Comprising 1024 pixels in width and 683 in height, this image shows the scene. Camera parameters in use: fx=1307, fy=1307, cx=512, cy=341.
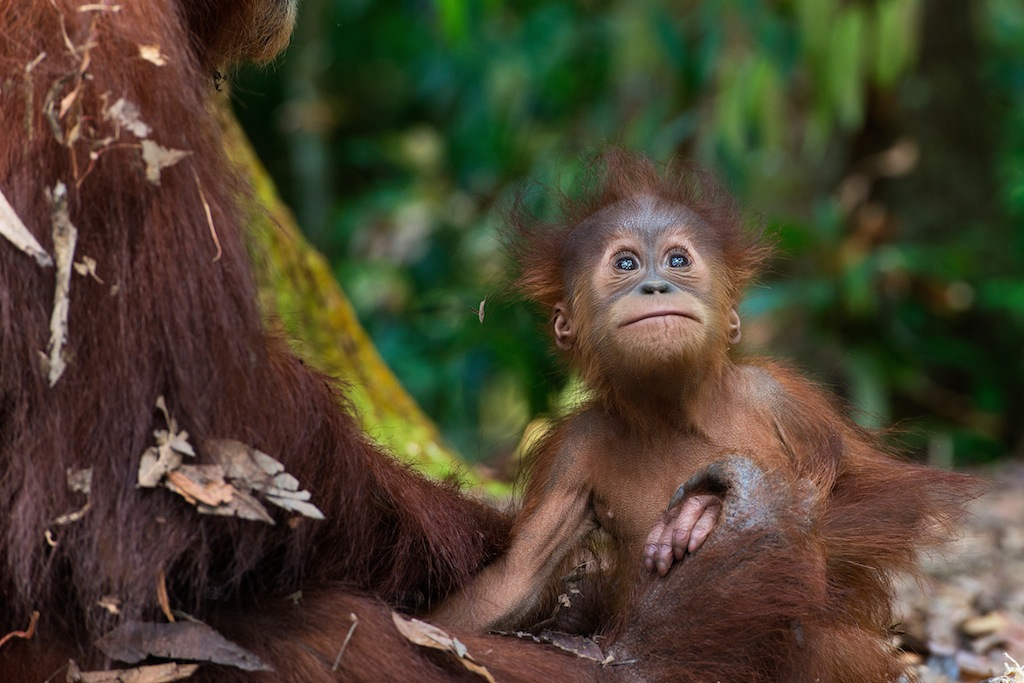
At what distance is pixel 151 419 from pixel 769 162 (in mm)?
8317

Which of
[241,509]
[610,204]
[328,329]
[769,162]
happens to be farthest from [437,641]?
[769,162]

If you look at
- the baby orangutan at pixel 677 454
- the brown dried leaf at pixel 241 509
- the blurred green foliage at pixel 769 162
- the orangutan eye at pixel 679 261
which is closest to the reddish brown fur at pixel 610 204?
the baby orangutan at pixel 677 454

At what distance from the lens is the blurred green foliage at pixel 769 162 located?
800cm

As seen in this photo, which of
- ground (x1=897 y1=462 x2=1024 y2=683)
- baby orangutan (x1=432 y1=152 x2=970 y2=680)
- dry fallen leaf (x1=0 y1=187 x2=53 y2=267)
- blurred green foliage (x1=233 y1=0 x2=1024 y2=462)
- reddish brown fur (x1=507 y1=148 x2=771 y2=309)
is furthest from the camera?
blurred green foliage (x1=233 y1=0 x2=1024 y2=462)

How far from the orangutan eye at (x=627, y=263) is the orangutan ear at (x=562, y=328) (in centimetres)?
26

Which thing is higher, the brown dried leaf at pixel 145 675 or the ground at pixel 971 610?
the ground at pixel 971 610

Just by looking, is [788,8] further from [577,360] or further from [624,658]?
[624,658]

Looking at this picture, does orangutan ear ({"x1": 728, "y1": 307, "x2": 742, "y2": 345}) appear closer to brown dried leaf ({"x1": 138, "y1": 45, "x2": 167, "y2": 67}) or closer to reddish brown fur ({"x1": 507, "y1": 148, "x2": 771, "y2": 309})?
reddish brown fur ({"x1": 507, "y1": 148, "x2": 771, "y2": 309})

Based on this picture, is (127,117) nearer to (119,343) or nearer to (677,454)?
(119,343)

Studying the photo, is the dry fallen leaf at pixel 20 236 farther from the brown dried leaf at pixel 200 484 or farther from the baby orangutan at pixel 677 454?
the baby orangutan at pixel 677 454

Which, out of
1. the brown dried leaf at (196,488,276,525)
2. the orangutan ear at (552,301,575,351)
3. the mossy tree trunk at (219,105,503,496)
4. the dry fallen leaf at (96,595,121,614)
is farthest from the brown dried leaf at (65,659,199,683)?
the mossy tree trunk at (219,105,503,496)

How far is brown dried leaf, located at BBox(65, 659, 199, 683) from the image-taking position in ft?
8.32

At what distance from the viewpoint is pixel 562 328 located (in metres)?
3.74

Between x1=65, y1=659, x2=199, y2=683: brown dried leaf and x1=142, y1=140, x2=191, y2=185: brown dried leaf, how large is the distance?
0.95 m
